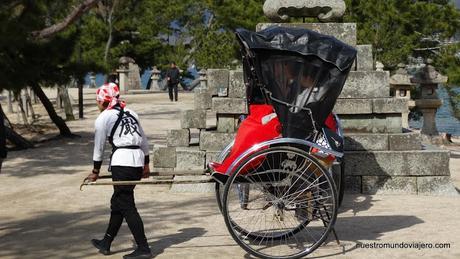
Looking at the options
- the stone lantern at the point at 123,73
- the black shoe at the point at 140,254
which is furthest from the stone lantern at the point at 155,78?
the black shoe at the point at 140,254

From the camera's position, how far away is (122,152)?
5383 millimetres

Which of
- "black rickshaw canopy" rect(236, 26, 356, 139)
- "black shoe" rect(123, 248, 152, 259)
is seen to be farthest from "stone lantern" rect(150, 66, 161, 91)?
"black shoe" rect(123, 248, 152, 259)

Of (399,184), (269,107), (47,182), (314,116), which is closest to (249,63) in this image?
(269,107)

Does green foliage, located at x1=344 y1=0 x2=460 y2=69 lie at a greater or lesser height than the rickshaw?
greater

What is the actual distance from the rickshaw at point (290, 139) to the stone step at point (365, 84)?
2875mm

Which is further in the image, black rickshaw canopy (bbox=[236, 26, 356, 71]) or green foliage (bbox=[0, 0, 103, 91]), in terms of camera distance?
green foliage (bbox=[0, 0, 103, 91])

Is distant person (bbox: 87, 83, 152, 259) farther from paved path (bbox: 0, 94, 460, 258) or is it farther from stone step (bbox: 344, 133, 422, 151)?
stone step (bbox: 344, 133, 422, 151)

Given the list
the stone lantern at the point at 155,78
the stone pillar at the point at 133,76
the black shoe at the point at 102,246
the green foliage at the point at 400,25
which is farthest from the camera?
the stone lantern at the point at 155,78

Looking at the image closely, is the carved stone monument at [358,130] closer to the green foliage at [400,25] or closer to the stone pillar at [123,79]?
the green foliage at [400,25]

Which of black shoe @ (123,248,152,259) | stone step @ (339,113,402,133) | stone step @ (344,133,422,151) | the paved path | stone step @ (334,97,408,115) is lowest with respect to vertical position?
the paved path

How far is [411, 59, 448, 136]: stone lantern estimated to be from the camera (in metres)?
16.5

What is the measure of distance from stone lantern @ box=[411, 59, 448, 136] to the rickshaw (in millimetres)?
11595

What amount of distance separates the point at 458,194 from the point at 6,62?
314 inches

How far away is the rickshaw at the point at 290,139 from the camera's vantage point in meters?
5.34
